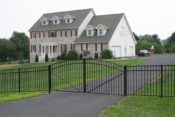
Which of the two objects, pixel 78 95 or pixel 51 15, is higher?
pixel 51 15

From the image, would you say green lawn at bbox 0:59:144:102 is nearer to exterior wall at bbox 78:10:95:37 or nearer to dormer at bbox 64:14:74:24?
exterior wall at bbox 78:10:95:37

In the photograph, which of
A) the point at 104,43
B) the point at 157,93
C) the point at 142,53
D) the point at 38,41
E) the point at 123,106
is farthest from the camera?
the point at 38,41

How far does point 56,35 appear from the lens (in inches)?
2623

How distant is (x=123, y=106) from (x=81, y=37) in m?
49.8

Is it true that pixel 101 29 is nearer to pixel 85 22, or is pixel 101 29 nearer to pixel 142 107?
pixel 85 22

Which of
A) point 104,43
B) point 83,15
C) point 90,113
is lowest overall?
point 90,113

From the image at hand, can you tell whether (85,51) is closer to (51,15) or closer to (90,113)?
(51,15)

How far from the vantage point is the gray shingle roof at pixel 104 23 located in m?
59.4

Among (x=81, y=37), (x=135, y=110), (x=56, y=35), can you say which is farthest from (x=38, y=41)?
(x=135, y=110)

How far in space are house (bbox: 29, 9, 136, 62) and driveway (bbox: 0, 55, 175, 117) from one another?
42.1 m

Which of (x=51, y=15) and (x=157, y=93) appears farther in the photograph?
(x=51, y=15)

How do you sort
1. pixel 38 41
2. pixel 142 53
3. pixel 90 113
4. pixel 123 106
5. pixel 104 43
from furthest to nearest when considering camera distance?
pixel 38 41 → pixel 142 53 → pixel 104 43 → pixel 123 106 → pixel 90 113

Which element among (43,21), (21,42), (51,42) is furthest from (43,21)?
(21,42)

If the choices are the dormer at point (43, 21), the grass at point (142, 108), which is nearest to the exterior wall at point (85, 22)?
the dormer at point (43, 21)
